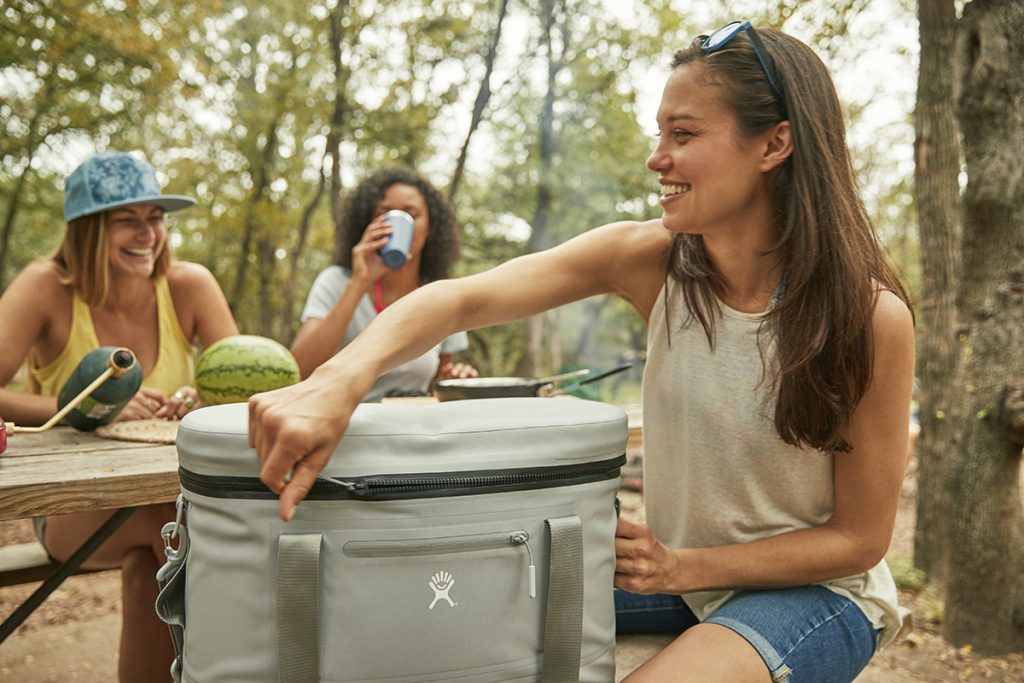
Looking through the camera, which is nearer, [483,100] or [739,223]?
[739,223]

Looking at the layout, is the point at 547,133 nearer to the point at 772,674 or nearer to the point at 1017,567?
the point at 1017,567

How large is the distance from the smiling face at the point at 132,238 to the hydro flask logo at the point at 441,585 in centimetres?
188

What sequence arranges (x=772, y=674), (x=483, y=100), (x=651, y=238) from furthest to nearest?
1. (x=483, y=100)
2. (x=651, y=238)
3. (x=772, y=674)

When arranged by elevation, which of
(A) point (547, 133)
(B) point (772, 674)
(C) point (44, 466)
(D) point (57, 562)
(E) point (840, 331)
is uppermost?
(A) point (547, 133)

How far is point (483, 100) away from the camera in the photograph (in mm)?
11133

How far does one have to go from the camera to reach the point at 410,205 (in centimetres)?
353

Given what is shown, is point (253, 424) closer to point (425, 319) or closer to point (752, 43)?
point (425, 319)

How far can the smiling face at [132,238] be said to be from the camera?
244cm

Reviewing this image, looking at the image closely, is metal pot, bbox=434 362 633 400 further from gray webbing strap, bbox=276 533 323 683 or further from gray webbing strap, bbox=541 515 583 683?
gray webbing strap, bbox=276 533 323 683

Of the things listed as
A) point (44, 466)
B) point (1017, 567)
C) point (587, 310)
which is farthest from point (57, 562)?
point (587, 310)

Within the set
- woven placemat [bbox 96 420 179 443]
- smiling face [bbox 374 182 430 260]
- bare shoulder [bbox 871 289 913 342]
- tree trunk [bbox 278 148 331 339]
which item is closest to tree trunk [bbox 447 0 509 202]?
tree trunk [bbox 278 148 331 339]

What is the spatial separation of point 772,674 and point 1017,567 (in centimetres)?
298

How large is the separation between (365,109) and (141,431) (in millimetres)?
9577

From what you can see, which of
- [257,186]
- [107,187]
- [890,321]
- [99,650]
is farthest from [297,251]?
[890,321]
